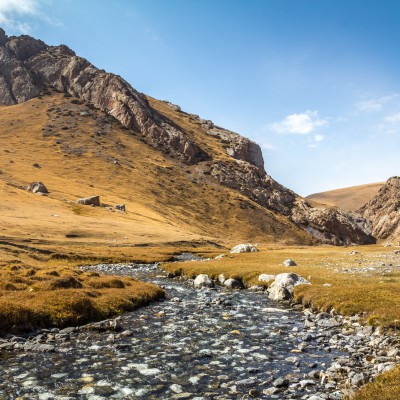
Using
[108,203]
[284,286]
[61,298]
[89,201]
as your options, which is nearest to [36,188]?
[89,201]

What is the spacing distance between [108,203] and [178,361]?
131 meters

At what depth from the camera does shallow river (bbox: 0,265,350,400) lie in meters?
13.1

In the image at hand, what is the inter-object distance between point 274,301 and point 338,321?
854 centimetres

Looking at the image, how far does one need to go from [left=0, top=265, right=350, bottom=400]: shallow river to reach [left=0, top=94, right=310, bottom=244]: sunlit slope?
65.3 m

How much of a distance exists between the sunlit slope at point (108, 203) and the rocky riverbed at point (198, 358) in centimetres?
6501

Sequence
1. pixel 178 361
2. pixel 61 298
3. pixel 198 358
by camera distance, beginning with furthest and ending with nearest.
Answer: pixel 61 298
pixel 198 358
pixel 178 361

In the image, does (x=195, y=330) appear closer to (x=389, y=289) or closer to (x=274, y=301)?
(x=274, y=301)

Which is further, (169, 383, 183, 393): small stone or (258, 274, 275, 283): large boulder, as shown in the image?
(258, 274, 275, 283): large boulder

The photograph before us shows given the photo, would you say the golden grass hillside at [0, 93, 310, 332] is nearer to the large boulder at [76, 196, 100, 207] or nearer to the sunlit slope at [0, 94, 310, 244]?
the sunlit slope at [0, 94, 310, 244]

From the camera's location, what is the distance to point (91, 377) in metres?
14.2

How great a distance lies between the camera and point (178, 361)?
639 inches

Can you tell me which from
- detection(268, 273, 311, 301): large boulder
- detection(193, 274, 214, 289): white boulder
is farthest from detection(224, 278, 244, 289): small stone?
detection(268, 273, 311, 301): large boulder

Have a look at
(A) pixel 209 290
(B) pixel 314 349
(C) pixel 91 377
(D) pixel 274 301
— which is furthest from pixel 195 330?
(A) pixel 209 290

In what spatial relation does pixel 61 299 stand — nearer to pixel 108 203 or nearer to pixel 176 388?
pixel 176 388
